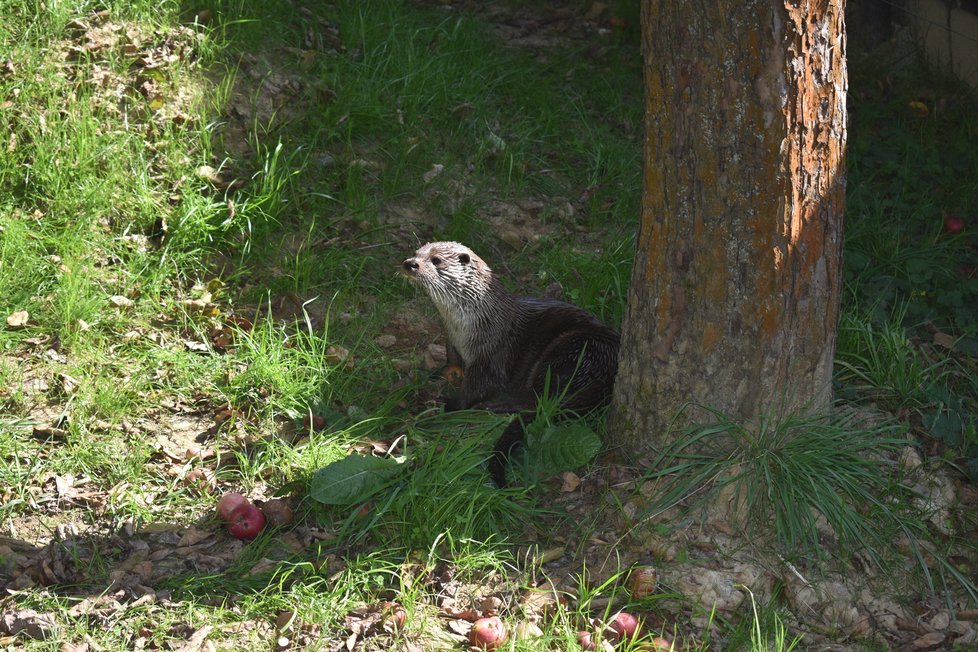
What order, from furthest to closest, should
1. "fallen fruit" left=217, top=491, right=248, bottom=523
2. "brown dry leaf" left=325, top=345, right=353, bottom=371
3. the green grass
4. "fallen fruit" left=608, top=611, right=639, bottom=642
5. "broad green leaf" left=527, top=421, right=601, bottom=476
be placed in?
1. "brown dry leaf" left=325, top=345, right=353, bottom=371
2. "broad green leaf" left=527, top=421, right=601, bottom=476
3. "fallen fruit" left=217, top=491, right=248, bottom=523
4. the green grass
5. "fallen fruit" left=608, top=611, right=639, bottom=642

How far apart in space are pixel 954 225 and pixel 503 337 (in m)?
2.41

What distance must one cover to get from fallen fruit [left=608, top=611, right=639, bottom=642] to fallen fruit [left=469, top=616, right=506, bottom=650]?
36cm

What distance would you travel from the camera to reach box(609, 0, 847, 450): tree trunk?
122 inches

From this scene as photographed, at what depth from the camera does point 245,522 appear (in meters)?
3.51

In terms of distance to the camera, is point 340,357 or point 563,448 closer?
point 563,448

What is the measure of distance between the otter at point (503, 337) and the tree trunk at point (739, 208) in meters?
0.57

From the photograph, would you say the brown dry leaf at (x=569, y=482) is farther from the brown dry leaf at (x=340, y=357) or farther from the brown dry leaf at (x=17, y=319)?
the brown dry leaf at (x=17, y=319)

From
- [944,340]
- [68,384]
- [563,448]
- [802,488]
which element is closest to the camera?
[802,488]

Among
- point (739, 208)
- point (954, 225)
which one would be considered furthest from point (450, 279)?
point (954, 225)

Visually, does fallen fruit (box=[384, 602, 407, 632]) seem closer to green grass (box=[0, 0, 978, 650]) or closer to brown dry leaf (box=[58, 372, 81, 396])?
green grass (box=[0, 0, 978, 650])

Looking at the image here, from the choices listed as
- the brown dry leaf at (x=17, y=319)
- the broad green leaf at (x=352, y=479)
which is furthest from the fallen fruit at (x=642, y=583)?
the brown dry leaf at (x=17, y=319)

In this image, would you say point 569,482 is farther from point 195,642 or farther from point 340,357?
point 195,642

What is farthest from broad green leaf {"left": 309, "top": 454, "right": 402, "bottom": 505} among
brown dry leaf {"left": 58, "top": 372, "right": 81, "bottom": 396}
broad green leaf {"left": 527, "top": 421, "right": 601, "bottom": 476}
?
brown dry leaf {"left": 58, "top": 372, "right": 81, "bottom": 396}

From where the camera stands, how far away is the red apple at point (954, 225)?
16.5 ft
